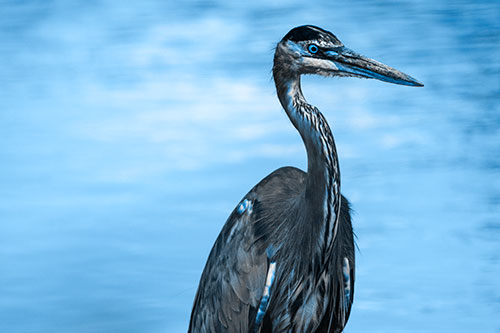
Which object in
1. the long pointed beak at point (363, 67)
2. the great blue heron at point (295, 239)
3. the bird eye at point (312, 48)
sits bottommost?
the great blue heron at point (295, 239)

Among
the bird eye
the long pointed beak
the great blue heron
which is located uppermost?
the bird eye

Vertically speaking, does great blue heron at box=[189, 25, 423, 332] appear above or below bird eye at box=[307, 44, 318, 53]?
below

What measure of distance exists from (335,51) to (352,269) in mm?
1042

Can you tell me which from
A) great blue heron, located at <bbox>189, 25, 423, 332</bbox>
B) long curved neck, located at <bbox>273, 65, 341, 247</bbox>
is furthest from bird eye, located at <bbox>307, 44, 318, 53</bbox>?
long curved neck, located at <bbox>273, 65, 341, 247</bbox>

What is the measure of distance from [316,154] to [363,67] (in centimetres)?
41

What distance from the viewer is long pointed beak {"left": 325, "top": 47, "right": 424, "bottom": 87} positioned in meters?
3.27

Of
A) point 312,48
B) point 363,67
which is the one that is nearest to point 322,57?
point 312,48

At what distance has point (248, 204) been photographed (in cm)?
363

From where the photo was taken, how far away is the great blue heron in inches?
130

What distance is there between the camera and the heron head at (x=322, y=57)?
10.9ft

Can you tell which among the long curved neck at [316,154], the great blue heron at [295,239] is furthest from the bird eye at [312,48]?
the long curved neck at [316,154]

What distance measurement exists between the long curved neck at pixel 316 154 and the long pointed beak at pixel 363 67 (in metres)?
0.18

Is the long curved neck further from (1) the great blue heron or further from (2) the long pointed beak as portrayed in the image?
(2) the long pointed beak

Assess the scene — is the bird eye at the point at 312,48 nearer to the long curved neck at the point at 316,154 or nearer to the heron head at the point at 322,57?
the heron head at the point at 322,57
